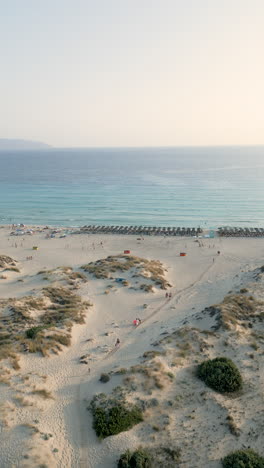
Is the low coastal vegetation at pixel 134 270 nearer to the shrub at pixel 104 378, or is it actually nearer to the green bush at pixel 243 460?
the shrub at pixel 104 378

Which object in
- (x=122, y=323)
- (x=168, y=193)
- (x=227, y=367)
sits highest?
(x=168, y=193)

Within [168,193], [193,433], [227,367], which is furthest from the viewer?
[168,193]

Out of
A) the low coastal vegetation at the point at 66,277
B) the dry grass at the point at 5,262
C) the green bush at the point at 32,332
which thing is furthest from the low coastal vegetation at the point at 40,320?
the dry grass at the point at 5,262

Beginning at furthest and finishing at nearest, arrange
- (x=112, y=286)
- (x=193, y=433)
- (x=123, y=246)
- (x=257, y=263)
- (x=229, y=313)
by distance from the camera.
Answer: (x=123, y=246)
(x=257, y=263)
(x=112, y=286)
(x=229, y=313)
(x=193, y=433)

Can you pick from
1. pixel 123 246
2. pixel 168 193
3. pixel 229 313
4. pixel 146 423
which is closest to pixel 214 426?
pixel 146 423

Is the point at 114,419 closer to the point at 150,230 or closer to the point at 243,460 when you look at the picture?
the point at 243,460

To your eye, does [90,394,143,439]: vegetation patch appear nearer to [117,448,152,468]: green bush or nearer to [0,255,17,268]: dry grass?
[117,448,152,468]: green bush

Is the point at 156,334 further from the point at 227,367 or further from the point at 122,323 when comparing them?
the point at 227,367
